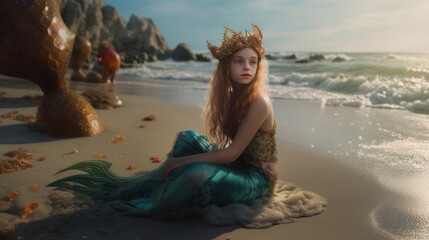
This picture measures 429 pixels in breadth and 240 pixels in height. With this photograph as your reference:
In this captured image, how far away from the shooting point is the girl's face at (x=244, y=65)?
11.0ft

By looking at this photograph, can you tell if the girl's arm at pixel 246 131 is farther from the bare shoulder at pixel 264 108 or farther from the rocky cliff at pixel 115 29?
the rocky cliff at pixel 115 29

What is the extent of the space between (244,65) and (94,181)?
1612 mm

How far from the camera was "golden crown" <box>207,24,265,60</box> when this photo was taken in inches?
133

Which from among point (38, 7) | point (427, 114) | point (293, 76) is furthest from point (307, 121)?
point (293, 76)

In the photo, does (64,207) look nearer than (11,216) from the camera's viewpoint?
No

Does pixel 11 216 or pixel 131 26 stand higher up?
pixel 131 26

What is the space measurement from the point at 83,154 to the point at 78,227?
1.97 meters

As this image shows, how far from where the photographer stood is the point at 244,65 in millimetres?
3373

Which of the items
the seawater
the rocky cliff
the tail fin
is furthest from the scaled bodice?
the rocky cliff

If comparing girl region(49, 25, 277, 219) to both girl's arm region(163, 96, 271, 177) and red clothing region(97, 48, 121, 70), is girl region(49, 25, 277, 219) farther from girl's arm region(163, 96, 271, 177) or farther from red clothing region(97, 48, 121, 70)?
red clothing region(97, 48, 121, 70)

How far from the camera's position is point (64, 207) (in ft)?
10.7

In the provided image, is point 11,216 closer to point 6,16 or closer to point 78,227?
point 78,227

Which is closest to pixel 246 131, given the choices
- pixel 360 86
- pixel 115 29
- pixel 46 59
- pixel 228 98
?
pixel 228 98

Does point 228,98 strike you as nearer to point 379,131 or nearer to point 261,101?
point 261,101
